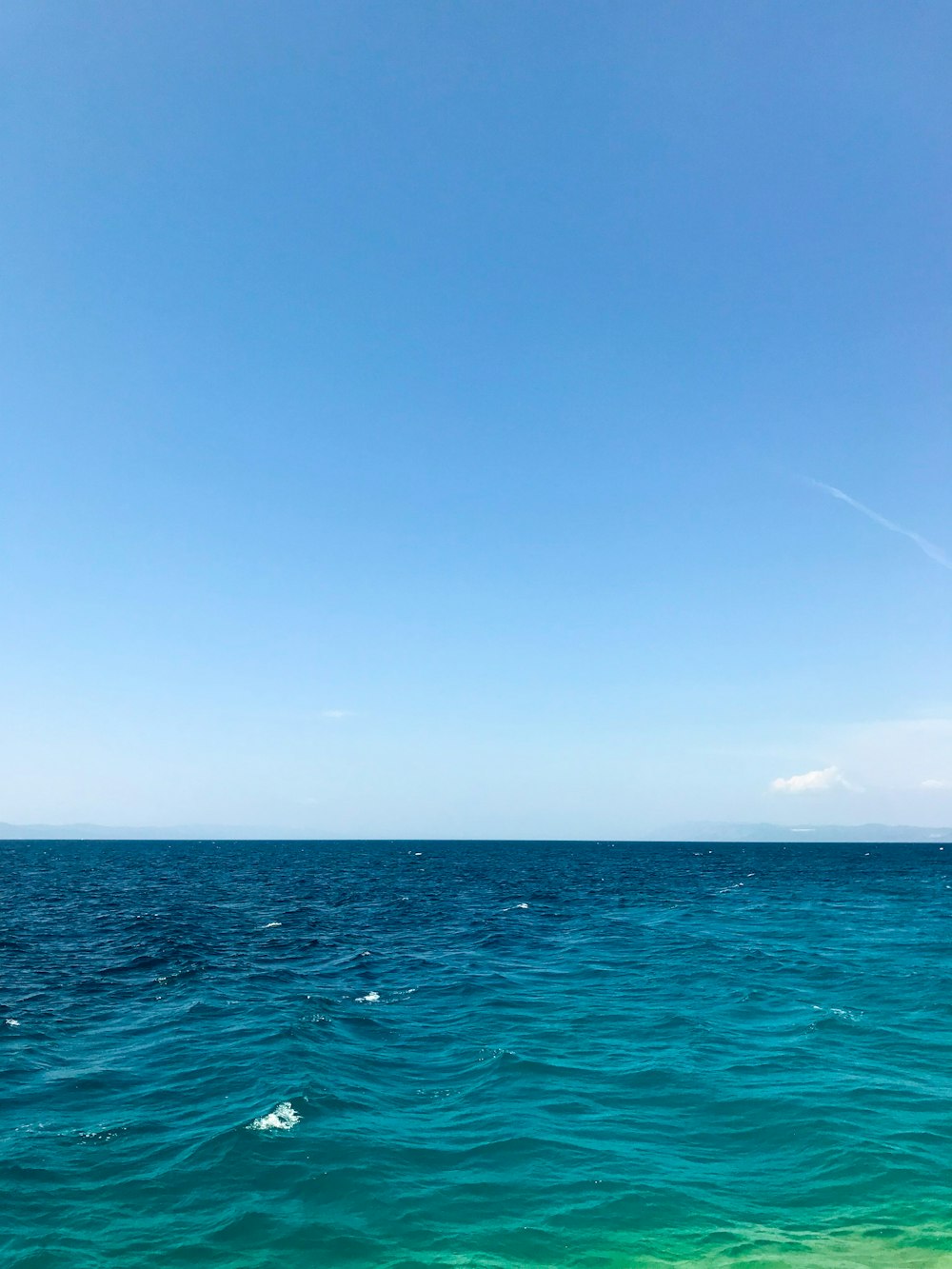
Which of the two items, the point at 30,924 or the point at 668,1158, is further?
the point at 30,924

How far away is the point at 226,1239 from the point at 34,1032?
15.5 metres

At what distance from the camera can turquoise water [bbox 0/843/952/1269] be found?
1349 cm

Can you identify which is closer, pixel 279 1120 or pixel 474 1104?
pixel 279 1120

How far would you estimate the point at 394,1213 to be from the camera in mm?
14172

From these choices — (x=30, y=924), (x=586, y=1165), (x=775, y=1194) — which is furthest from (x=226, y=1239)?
(x=30, y=924)

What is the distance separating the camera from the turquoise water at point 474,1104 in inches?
531

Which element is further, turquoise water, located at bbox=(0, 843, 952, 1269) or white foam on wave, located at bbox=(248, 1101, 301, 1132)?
white foam on wave, located at bbox=(248, 1101, 301, 1132)

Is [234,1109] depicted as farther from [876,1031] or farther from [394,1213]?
[876,1031]

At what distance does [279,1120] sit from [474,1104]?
4720mm

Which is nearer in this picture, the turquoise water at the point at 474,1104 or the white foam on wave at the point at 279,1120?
the turquoise water at the point at 474,1104

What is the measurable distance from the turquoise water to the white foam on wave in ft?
0.27

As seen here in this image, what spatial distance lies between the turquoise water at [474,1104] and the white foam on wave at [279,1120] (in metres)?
0.08

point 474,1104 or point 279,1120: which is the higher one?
point 279,1120

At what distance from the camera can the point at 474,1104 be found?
63.7 feet
